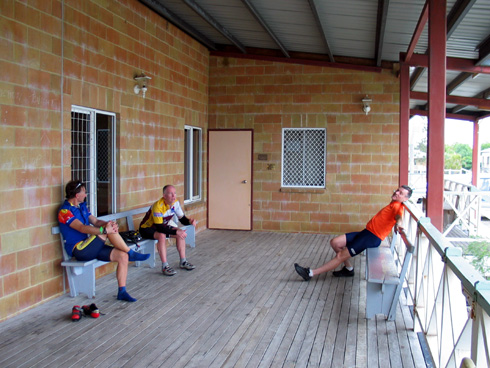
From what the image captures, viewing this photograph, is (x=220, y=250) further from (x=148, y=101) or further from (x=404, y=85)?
(x=404, y=85)

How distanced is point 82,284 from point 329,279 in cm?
276

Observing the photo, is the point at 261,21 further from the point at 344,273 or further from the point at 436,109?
the point at 344,273

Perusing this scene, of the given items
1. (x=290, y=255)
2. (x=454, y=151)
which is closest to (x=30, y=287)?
(x=290, y=255)

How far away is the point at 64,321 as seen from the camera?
4.09m

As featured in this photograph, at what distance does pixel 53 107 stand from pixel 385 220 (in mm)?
3597

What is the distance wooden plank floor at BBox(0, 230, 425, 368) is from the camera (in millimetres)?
3396

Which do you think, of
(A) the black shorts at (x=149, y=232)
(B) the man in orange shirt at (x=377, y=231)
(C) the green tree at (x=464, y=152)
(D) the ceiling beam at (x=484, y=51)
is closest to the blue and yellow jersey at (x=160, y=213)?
(A) the black shorts at (x=149, y=232)

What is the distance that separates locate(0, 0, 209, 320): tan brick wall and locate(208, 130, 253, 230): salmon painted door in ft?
7.61

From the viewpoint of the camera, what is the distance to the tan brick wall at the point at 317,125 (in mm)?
8711

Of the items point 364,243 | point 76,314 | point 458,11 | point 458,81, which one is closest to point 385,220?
point 364,243

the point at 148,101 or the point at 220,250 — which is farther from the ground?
the point at 148,101

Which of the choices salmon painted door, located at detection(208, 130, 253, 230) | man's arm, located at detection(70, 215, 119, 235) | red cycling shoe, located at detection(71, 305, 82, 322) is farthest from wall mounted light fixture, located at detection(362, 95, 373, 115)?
red cycling shoe, located at detection(71, 305, 82, 322)

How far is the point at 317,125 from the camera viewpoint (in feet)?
29.3

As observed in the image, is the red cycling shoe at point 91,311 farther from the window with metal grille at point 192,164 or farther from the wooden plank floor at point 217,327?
the window with metal grille at point 192,164
